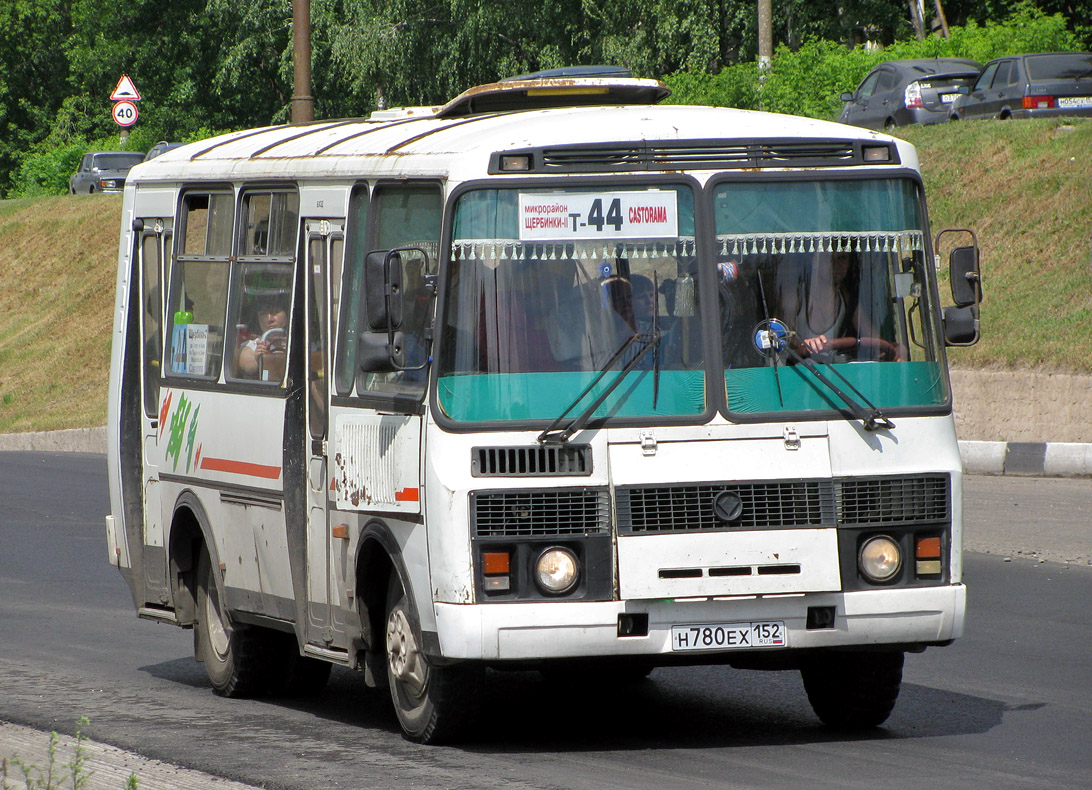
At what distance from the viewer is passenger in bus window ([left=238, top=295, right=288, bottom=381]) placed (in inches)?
346

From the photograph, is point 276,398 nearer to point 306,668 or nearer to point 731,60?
point 306,668

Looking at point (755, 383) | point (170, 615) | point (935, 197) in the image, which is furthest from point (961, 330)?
point (935, 197)

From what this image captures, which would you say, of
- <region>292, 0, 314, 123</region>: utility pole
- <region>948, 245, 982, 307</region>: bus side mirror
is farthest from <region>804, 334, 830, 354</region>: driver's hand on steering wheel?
<region>292, 0, 314, 123</region>: utility pole

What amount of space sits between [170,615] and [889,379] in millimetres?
4460

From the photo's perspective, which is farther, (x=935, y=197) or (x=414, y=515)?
(x=935, y=197)

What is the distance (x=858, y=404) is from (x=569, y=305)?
1.21 meters

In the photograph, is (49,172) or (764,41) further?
(49,172)

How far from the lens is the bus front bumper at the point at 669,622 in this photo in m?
7.02

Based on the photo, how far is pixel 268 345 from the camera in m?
8.94


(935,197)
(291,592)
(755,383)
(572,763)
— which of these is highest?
(935,197)

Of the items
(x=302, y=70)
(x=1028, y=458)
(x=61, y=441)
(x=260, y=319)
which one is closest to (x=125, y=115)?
(x=61, y=441)

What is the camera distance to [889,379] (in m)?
7.51

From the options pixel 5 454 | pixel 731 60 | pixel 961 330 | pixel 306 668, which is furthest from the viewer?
pixel 731 60

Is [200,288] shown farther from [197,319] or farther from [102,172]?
[102,172]
